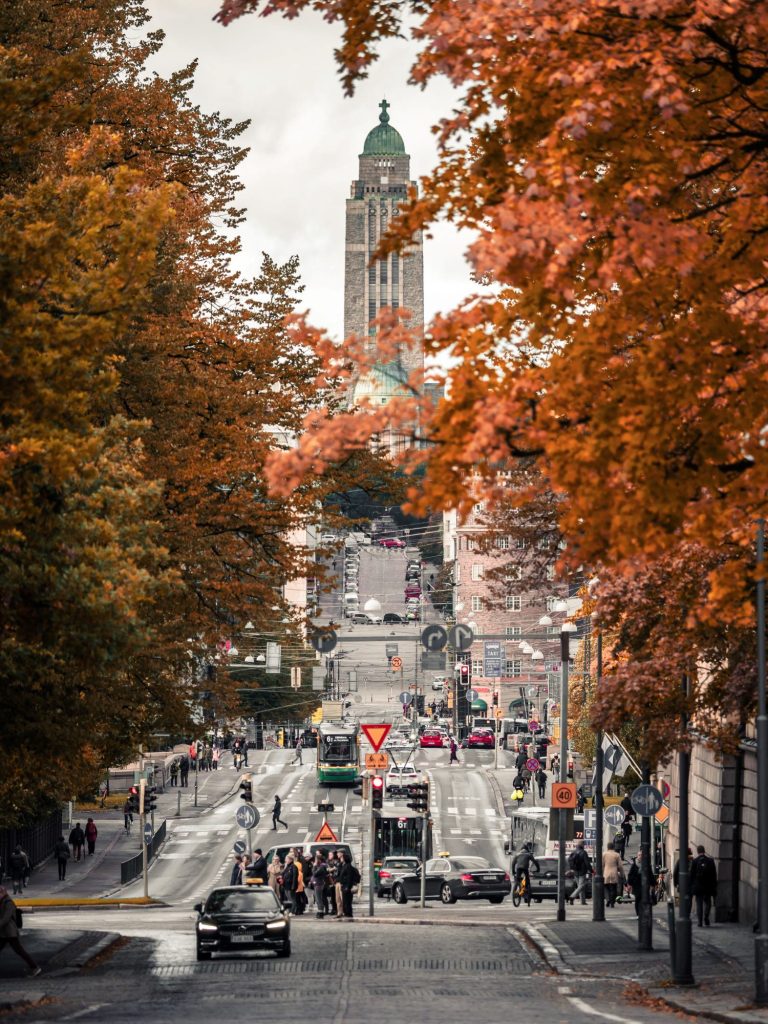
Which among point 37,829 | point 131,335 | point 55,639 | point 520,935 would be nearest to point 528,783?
point 37,829

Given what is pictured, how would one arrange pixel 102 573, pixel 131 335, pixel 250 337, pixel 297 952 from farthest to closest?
1. pixel 250 337
2. pixel 297 952
3. pixel 131 335
4. pixel 102 573

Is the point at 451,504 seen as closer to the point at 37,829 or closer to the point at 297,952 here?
the point at 297,952

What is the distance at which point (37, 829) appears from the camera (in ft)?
204

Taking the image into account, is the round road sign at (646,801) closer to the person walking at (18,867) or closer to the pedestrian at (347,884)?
the pedestrian at (347,884)

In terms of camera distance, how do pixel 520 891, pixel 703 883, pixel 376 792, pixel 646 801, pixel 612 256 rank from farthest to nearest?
1. pixel 520 891
2. pixel 376 792
3. pixel 703 883
4. pixel 646 801
5. pixel 612 256

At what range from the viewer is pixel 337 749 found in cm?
8544

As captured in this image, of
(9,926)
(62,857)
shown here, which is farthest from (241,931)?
(62,857)

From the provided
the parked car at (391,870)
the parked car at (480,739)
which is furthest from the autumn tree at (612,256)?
the parked car at (480,739)

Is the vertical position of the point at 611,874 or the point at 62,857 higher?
the point at 611,874

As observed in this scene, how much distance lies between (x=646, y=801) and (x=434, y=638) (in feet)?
45.6

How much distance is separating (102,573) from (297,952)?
41.6 feet

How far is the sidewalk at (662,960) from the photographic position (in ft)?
63.4

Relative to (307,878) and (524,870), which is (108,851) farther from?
(524,870)

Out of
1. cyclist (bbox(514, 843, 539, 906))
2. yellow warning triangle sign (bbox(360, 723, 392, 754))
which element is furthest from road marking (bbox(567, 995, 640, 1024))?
cyclist (bbox(514, 843, 539, 906))
